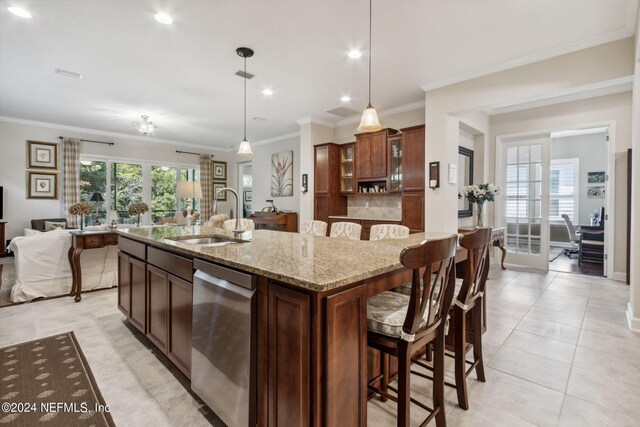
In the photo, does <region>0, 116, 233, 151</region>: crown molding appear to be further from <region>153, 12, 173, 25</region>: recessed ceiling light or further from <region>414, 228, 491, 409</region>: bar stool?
<region>414, 228, 491, 409</region>: bar stool

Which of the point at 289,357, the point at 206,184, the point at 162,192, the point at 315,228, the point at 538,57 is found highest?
the point at 538,57

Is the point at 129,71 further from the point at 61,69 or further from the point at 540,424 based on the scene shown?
the point at 540,424

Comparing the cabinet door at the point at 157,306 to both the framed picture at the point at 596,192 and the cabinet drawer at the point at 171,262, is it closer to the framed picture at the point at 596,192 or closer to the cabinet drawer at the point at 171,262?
the cabinet drawer at the point at 171,262

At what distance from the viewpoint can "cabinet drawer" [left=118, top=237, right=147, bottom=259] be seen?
2.45 metres

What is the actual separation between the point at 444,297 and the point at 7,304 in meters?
4.65

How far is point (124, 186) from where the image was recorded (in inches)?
303

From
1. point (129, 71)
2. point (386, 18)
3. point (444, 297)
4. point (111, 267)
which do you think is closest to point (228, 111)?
point (129, 71)

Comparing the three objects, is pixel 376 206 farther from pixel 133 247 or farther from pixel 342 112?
pixel 133 247

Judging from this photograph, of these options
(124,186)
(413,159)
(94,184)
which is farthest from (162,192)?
(413,159)

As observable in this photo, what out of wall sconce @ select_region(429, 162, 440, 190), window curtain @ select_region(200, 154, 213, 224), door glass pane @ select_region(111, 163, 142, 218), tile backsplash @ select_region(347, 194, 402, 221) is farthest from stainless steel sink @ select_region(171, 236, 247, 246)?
window curtain @ select_region(200, 154, 213, 224)

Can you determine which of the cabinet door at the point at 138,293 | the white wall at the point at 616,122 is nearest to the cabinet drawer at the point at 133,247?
the cabinet door at the point at 138,293

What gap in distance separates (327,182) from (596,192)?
7.03m

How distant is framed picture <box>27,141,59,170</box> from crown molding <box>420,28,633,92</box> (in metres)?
7.78

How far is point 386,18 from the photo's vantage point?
9.30 ft
